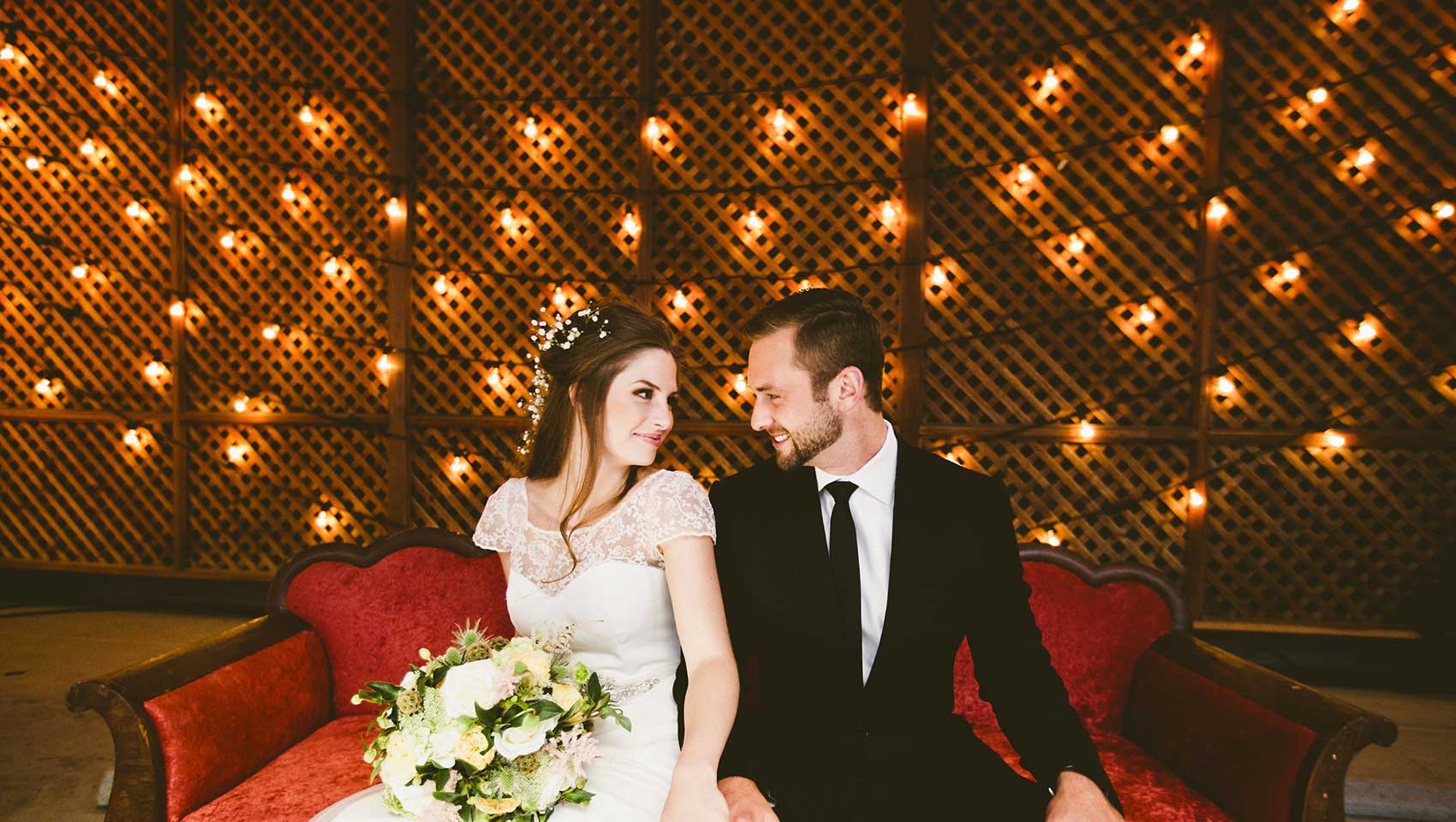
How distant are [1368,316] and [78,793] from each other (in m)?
5.78

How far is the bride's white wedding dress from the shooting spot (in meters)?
1.68

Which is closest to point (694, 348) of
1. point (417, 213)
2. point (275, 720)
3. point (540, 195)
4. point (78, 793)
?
point (540, 195)

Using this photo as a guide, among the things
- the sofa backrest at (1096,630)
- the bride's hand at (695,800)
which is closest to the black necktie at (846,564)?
the bride's hand at (695,800)

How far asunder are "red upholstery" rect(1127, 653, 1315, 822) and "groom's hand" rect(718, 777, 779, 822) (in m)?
1.17

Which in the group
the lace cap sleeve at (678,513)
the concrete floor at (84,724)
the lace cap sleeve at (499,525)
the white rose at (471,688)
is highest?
the lace cap sleeve at (678,513)

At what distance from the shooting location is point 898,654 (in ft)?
5.31

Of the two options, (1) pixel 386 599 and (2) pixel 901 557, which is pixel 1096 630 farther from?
(1) pixel 386 599

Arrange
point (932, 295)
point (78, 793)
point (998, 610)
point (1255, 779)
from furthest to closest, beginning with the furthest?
point (932, 295)
point (78, 793)
point (1255, 779)
point (998, 610)

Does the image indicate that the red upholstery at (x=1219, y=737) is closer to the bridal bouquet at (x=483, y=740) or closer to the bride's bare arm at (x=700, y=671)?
the bride's bare arm at (x=700, y=671)

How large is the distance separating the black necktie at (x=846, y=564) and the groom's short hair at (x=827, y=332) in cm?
23

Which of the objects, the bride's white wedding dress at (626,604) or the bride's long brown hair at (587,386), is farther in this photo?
the bride's long brown hair at (587,386)

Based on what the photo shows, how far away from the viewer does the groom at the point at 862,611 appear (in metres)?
1.59

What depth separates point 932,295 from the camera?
4.21 m

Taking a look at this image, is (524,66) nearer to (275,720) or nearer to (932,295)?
(932,295)
